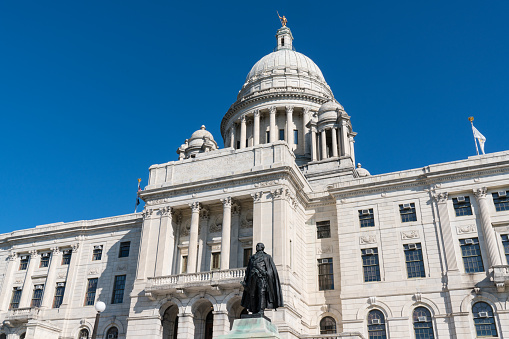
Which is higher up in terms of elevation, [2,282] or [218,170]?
[218,170]

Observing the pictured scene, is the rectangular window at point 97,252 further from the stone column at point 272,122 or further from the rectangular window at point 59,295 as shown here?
the stone column at point 272,122

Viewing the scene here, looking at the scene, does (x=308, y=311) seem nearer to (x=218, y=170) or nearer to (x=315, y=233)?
(x=315, y=233)

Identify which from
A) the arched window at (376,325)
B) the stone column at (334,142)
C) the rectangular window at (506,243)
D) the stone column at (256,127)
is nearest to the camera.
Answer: the rectangular window at (506,243)

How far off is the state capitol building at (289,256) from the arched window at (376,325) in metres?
0.09

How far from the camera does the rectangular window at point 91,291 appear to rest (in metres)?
40.4

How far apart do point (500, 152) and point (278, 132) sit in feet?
87.4

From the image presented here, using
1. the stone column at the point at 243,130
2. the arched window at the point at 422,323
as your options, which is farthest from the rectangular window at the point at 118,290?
the arched window at the point at 422,323

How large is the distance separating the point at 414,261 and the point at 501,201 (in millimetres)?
7001

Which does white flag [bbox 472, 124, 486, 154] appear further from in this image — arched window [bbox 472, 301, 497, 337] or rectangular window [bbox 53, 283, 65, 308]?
rectangular window [bbox 53, 283, 65, 308]

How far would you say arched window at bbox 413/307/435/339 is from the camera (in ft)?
99.1

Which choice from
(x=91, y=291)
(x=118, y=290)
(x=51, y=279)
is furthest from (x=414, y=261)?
(x=51, y=279)

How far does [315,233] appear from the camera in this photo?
36.9 m

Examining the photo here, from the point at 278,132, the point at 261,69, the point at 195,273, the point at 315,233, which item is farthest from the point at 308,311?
the point at 261,69

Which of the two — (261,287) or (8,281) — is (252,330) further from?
(8,281)
